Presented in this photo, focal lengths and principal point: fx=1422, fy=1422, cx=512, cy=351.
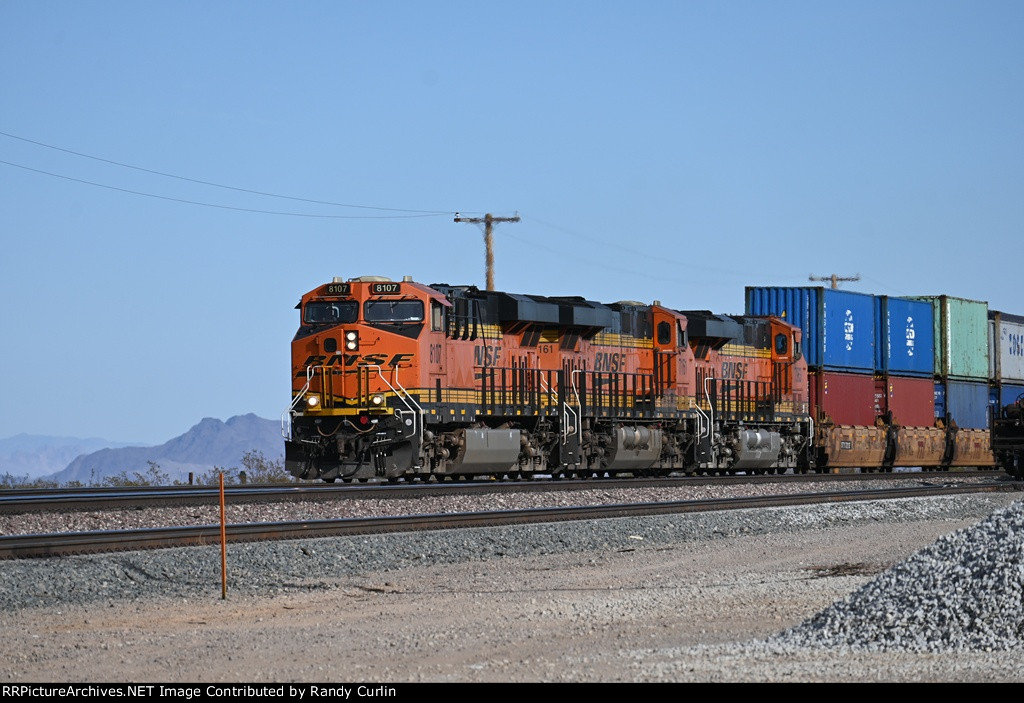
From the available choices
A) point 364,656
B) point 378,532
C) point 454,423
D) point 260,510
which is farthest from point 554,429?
point 364,656

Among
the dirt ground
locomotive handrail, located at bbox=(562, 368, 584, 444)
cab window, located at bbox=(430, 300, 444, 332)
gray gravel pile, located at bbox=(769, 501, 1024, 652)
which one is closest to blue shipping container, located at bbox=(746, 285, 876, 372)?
locomotive handrail, located at bbox=(562, 368, 584, 444)

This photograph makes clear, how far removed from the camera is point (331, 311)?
24547 millimetres

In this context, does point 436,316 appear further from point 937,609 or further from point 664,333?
point 937,609

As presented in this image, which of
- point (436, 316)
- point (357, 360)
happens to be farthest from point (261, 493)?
point (436, 316)

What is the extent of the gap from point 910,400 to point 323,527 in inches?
984

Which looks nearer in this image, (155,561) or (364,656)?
(364,656)

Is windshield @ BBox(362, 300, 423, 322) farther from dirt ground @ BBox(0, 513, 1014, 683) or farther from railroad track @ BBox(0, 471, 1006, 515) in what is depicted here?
dirt ground @ BBox(0, 513, 1014, 683)

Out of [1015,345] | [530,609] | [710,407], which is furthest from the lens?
[1015,345]

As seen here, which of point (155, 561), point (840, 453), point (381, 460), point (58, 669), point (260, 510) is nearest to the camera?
point (58, 669)

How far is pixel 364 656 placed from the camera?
8.30 meters

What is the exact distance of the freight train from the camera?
23.9 m

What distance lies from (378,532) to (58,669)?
23.9 feet

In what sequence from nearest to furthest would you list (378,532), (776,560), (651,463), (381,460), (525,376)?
(776,560) < (378,532) < (381,460) < (525,376) < (651,463)

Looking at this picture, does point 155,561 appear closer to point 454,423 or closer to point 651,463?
point 454,423
